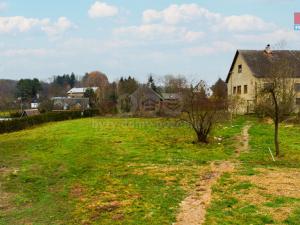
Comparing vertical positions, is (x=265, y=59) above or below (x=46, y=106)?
above

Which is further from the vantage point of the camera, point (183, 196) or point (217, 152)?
point (217, 152)

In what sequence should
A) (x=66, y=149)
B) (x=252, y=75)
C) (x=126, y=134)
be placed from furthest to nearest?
1. (x=252, y=75)
2. (x=126, y=134)
3. (x=66, y=149)

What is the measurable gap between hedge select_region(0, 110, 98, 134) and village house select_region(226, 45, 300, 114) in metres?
22.4

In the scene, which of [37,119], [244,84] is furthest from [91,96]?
[244,84]

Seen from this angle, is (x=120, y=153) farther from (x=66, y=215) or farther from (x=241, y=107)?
(x=241, y=107)

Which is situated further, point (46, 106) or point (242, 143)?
point (46, 106)

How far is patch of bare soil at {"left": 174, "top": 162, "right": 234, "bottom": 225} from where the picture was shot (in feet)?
27.0

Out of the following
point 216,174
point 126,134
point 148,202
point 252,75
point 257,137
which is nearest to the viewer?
point 148,202

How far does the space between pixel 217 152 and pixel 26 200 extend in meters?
9.91

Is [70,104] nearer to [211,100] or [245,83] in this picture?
[245,83]

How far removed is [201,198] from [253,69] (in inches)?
1265

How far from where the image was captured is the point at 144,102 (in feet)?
164

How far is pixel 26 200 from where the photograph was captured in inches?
416

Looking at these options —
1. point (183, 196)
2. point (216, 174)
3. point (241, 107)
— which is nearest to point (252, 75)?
point (241, 107)
